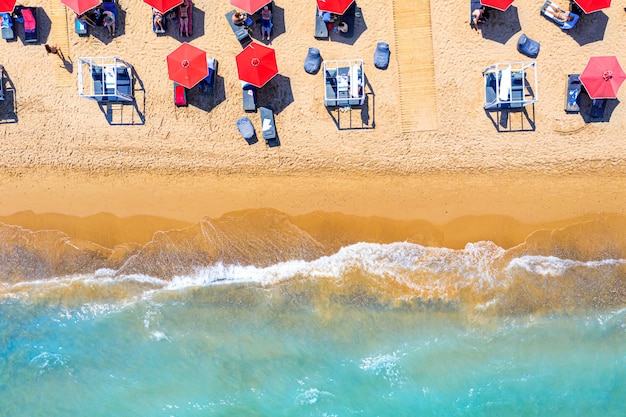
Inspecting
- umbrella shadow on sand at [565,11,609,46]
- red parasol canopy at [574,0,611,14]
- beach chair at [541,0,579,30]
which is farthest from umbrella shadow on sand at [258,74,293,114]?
red parasol canopy at [574,0,611,14]

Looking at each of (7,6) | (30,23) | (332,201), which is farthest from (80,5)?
(332,201)

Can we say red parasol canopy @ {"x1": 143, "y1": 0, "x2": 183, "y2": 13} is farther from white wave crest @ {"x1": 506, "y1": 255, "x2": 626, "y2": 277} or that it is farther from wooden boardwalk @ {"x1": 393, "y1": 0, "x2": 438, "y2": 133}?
white wave crest @ {"x1": 506, "y1": 255, "x2": 626, "y2": 277}

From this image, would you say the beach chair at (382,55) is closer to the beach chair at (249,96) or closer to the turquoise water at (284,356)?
the beach chair at (249,96)

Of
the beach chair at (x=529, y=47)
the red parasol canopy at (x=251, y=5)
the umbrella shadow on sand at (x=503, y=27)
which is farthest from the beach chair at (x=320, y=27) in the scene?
the beach chair at (x=529, y=47)

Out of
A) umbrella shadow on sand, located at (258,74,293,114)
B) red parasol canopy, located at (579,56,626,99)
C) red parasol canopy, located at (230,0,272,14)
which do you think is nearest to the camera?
red parasol canopy, located at (579,56,626,99)

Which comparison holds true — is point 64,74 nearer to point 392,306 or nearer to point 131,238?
point 131,238

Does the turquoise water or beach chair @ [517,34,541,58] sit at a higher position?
beach chair @ [517,34,541,58]
